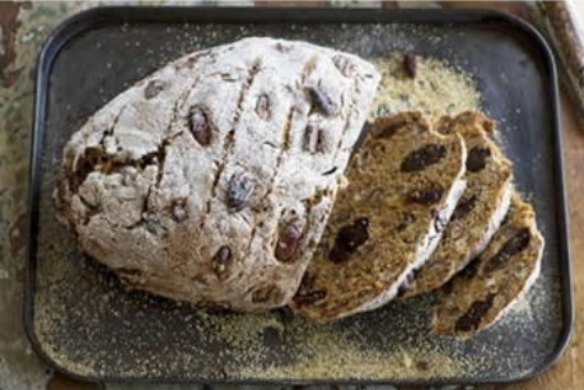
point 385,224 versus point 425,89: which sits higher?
point 425,89

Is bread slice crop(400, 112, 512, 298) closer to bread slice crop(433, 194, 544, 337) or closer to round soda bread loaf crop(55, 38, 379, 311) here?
bread slice crop(433, 194, 544, 337)

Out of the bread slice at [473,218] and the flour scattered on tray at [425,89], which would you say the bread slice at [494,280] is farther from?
the flour scattered on tray at [425,89]

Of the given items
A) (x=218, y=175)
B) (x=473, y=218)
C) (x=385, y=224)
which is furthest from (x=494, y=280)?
(x=218, y=175)

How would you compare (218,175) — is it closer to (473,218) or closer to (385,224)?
(385,224)

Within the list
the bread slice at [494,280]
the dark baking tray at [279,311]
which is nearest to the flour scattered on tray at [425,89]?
the dark baking tray at [279,311]

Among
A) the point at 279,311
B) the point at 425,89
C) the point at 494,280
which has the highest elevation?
the point at 425,89

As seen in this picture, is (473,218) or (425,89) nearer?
(473,218)

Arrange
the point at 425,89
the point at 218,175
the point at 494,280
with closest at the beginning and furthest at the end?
the point at 218,175, the point at 494,280, the point at 425,89
